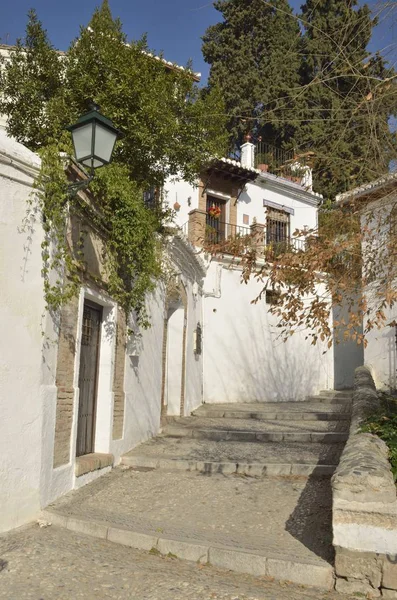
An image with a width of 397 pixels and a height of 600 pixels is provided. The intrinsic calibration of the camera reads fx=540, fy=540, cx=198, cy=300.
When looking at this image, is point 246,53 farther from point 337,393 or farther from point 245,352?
point 337,393

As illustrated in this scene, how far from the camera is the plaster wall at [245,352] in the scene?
50.2 ft

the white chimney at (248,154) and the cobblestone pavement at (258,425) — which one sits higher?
the white chimney at (248,154)

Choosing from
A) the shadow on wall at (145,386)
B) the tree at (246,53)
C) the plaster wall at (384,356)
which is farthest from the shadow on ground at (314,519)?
the tree at (246,53)

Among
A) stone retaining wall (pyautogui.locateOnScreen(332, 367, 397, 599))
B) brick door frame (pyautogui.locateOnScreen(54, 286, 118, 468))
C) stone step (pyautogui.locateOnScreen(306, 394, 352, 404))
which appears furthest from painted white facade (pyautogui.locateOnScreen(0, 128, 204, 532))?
stone step (pyautogui.locateOnScreen(306, 394, 352, 404))

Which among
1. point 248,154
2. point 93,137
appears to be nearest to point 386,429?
point 93,137

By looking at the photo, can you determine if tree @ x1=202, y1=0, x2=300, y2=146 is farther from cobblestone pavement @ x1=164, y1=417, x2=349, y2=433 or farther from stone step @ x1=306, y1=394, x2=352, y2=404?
cobblestone pavement @ x1=164, y1=417, x2=349, y2=433

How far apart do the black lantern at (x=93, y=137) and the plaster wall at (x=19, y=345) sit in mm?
512

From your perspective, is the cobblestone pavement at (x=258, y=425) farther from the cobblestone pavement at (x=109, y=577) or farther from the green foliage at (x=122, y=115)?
the cobblestone pavement at (x=109, y=577)

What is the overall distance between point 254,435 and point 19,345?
17.4 feet

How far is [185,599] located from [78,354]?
3.12 metres

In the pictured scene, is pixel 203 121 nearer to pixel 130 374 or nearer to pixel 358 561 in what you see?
pixel 130 374

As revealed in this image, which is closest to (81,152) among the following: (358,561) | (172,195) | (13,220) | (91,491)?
(13,220)

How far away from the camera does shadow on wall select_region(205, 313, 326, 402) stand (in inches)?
603

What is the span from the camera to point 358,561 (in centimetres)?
377
